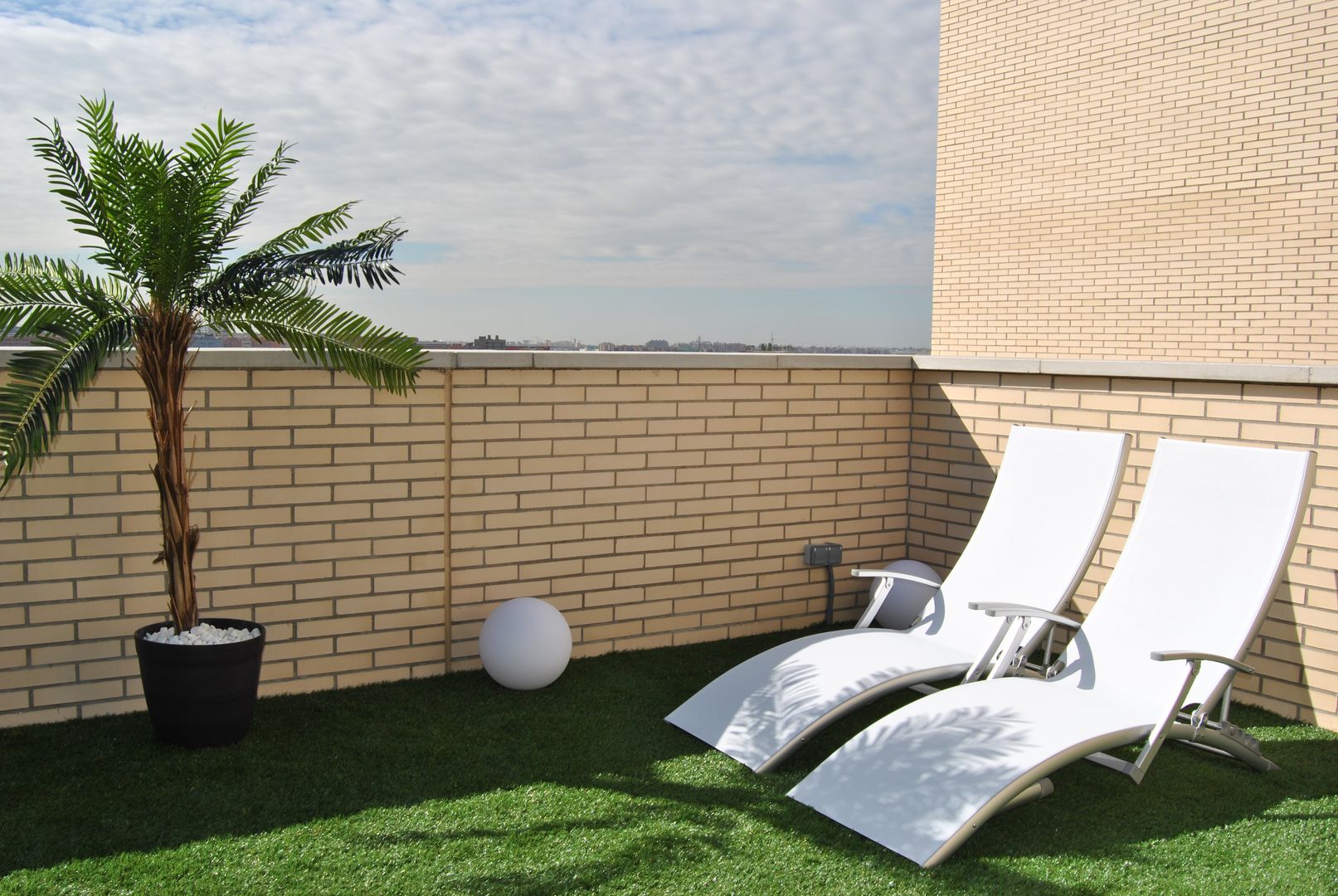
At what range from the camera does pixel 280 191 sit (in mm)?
4828

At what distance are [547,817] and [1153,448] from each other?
12.3 ft

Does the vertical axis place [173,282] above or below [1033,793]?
above

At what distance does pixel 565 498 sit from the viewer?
19.5 feet

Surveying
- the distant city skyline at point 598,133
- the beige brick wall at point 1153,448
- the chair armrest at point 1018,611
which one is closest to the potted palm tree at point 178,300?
the chair armrest at point 1018,611

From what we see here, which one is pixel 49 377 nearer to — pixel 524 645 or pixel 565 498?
pixel 524 645

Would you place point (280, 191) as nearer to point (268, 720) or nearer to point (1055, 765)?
point (268, 720)

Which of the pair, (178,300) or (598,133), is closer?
(178,300)

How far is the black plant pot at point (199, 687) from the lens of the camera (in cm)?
432

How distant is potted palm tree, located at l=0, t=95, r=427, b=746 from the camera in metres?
4.22

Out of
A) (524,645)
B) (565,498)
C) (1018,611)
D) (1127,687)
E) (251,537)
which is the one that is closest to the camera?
(1127,687)

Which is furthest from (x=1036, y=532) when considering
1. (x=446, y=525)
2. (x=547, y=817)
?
(x=446, y=525)

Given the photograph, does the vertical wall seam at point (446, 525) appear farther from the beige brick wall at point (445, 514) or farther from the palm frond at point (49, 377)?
the palm frond at point (49, 377)


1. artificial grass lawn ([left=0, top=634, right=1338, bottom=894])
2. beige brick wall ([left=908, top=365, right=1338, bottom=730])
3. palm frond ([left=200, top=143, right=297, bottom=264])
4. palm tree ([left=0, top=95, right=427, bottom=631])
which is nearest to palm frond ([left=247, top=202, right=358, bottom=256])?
palm tree ([left=0, top=95, right=427, bottom=631])

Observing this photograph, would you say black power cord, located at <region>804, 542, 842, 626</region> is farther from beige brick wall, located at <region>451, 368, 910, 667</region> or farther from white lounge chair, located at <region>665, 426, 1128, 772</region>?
white lounge chair, located at <region>665, 426, 1128, 772</region>
